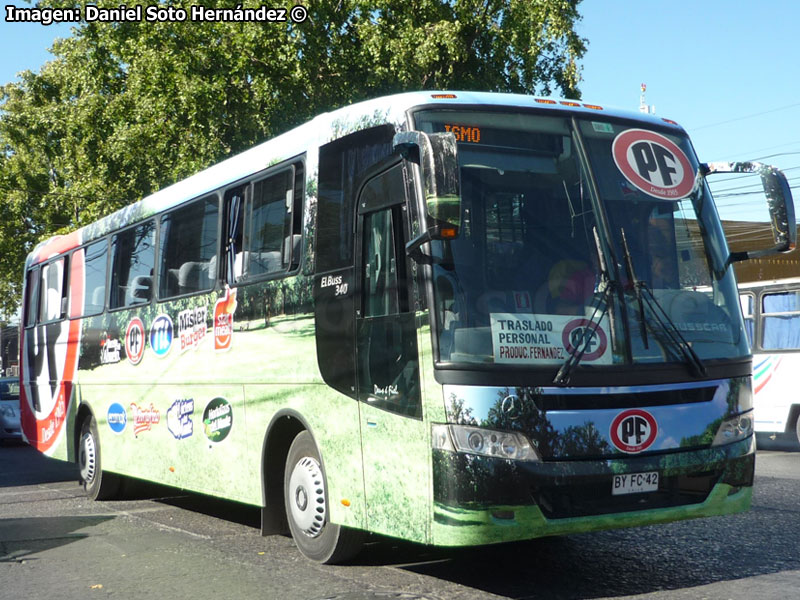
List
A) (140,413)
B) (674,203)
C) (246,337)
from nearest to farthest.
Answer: (674,203) < (246,337) < (140,413)

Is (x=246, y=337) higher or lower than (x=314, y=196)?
lower

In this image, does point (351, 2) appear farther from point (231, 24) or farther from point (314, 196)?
point (314, 196)

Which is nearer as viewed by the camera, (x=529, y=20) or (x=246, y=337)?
(x=246, y=337)

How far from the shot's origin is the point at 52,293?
14.1 meters

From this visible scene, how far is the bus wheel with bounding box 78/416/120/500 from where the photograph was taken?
12133mm

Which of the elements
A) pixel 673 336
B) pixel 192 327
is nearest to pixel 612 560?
pixel 673 336

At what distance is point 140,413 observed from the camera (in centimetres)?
1088

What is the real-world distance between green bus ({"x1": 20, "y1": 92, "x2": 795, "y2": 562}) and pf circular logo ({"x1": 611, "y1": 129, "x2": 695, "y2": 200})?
0.02 meters

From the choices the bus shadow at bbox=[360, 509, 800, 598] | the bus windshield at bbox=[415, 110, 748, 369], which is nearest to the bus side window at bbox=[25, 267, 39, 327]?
the bus shadow at bbox=[360, 509, 800, 598]

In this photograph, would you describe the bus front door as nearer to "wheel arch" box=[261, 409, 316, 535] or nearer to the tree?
"wheel arch" box=[261, 409, 316, 535]

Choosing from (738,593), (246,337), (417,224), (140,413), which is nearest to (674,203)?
(417,224)

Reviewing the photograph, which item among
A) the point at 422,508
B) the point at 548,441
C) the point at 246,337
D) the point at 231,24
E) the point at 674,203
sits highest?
the point at 231,24

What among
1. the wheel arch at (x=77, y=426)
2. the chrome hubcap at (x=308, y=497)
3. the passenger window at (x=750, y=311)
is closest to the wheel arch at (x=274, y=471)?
the chrome hubcap at (x=308, y=497)

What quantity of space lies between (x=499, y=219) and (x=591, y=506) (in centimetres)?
175
